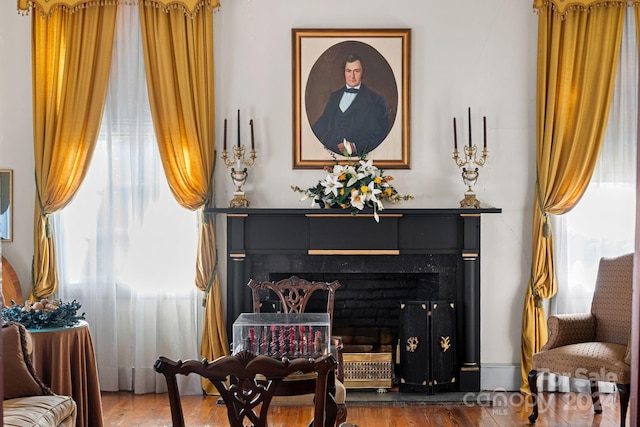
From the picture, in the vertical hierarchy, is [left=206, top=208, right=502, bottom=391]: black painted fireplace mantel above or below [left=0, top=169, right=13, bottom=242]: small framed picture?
below

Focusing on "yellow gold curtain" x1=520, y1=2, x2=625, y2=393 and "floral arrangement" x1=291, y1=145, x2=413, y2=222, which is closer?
"floral arrangement" x1=291, y1=145, x2=413, y2=222

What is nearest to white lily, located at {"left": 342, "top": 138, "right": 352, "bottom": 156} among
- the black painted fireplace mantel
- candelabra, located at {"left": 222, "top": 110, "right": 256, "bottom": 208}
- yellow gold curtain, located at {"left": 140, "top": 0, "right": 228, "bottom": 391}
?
the black painted fireplace mantel

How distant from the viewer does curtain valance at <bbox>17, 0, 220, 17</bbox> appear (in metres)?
5.37

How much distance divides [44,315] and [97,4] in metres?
2.70

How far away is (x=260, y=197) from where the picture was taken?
5574 mm

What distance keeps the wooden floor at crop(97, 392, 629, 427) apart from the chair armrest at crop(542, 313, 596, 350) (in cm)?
54

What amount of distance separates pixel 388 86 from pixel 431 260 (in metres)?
1.44

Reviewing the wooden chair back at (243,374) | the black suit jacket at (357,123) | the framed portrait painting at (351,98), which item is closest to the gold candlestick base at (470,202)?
the framed portrait painting at (351,98)

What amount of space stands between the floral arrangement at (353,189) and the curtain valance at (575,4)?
185cm

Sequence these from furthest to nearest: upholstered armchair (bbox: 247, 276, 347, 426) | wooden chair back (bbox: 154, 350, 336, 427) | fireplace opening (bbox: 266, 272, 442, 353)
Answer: fireplace opening (bbox: 266, 272, 442, 353), upholstered armchair (bbox: 247, 276, 347, 426), wooden chair back (bbox: 154, 350, 336, 427)

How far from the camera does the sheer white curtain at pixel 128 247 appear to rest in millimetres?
5539

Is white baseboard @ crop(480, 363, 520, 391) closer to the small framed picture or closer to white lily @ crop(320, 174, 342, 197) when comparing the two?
white lily @ crop(320, 174, 342, 197)

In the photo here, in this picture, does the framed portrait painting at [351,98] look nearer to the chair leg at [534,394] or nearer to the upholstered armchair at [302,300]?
the upholstered armchair at [302,300]

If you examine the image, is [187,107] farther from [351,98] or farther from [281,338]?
[281,338]
